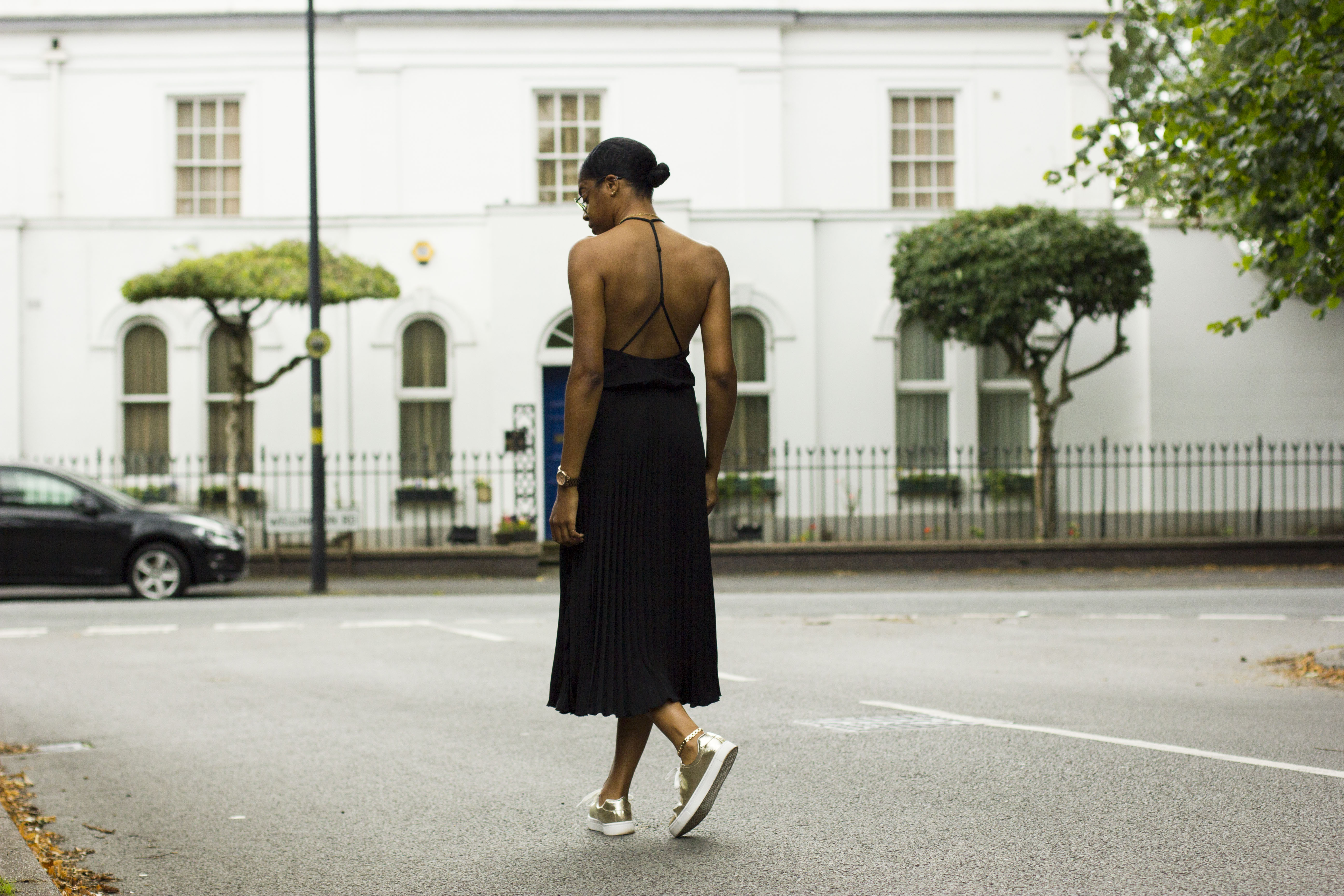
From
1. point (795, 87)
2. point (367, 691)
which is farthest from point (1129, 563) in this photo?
point (367, 691)

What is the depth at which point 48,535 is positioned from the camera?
1506 cm

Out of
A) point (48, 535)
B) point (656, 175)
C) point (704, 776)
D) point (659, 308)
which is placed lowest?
point (704, 776)

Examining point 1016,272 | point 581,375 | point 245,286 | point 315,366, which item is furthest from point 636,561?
point 1016,272

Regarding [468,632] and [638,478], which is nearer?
[638,478]

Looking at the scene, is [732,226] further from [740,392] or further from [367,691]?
[367,691]

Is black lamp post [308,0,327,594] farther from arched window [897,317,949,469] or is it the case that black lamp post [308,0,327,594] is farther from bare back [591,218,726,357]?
bare back [591,218,726,357]

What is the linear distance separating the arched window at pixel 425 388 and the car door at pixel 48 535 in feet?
22.6

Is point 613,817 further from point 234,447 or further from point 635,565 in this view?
point 234,447

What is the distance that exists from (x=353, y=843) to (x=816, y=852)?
155 cm

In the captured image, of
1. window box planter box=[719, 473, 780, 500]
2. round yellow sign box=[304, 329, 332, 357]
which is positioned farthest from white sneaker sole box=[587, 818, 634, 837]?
window box planter box=[719, 473, 780, 500]

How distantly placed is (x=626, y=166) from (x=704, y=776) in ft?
6.17

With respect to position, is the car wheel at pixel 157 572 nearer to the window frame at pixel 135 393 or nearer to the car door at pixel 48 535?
the car door at pixel 48 535

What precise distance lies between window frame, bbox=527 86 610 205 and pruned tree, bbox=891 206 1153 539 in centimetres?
579

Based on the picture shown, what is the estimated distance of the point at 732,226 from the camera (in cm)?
2133
